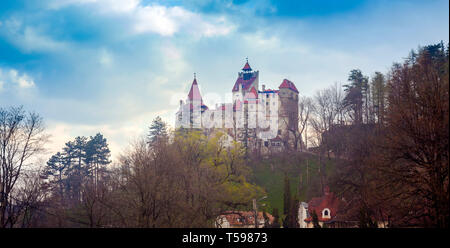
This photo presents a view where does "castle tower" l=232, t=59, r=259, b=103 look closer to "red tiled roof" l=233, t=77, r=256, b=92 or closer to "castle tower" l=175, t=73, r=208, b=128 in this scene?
"red tiled roof" l=233, t=77, r=256, b=92

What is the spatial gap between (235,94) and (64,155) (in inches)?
2093

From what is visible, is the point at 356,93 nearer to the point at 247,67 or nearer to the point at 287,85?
the point at 287,85

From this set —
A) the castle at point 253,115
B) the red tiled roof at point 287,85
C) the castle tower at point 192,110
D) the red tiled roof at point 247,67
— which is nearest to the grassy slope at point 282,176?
the castle at point 253,115

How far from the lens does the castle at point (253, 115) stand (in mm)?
88750

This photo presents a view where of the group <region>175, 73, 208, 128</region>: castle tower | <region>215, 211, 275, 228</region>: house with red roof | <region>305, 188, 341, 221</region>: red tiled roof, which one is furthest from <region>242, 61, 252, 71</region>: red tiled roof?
<region>215, 211, 275, 228</region>: house with red roof

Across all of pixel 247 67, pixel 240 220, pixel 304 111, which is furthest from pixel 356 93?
pixel 247 67

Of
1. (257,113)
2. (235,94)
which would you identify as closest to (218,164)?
(257,113)

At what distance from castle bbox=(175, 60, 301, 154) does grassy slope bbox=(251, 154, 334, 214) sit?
1085 centimetres

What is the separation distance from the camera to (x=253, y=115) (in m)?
98.4

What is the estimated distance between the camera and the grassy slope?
60750 millimetres

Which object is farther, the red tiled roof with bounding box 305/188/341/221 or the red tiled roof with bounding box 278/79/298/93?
the red tiled roof with bounding box 278/79/298/93

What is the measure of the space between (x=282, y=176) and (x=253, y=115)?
102 feet

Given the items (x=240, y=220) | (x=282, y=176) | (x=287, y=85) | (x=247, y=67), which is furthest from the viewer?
(x=247, y=67)
